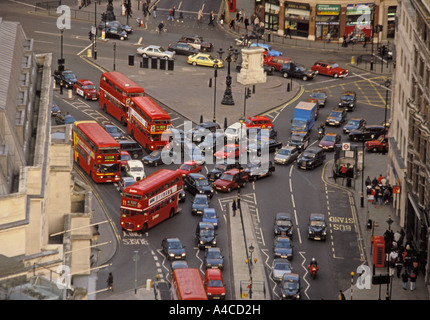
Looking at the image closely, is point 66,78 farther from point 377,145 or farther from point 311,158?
point 377,145

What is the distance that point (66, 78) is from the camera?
138250mm

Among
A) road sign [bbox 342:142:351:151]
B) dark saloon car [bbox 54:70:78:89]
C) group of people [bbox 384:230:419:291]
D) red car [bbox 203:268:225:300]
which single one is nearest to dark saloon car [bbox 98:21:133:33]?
dark saloon car [bbox 54:70:78:89]

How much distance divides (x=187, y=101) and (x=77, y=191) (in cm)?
5913

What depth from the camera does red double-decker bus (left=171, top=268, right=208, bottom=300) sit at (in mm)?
78938

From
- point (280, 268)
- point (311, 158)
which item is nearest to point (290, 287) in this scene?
point (280, 268)

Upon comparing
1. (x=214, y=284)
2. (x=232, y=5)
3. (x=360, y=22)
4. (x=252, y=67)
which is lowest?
(x=214, y=284)

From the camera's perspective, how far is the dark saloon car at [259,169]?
112m

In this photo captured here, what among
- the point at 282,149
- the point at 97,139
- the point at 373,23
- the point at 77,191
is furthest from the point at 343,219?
the point at 373,23

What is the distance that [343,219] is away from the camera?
10344cm

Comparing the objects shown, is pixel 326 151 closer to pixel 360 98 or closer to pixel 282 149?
pixel 282 149

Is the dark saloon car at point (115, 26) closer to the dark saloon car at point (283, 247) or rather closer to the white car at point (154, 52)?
the white car at point (154, 52)

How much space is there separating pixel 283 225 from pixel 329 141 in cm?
2591

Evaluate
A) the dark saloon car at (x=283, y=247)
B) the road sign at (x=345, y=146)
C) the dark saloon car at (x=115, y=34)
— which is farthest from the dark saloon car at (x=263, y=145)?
the dark saloon car at (x=115, y=34)

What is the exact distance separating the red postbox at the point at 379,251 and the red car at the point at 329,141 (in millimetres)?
30177
